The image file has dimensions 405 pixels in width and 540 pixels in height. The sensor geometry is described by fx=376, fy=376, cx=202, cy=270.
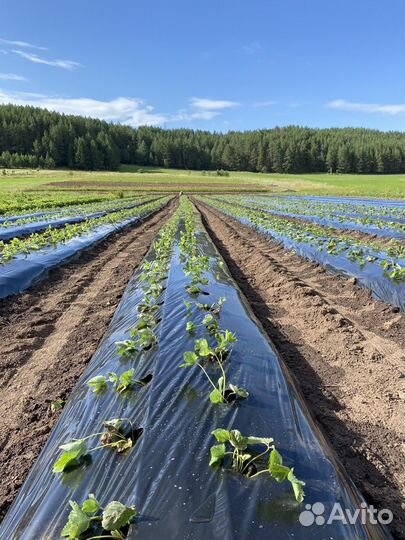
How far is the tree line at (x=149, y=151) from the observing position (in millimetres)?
88919

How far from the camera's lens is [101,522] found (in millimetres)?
1957

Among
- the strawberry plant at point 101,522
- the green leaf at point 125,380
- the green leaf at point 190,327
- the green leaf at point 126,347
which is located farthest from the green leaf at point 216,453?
the green leaf at point 190,327

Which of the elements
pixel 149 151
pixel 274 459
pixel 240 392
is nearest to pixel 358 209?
pixel 240 392

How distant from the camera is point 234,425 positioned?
9.22ft

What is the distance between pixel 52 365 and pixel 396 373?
14.9ft

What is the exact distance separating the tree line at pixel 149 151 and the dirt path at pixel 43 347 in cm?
8462

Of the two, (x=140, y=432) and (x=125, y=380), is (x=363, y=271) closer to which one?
(x=125, y=380)

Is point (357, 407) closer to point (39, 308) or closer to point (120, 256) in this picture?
point (39, 308)

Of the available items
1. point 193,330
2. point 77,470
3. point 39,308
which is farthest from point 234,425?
point 39,308

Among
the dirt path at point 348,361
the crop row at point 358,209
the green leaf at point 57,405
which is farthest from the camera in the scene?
the crop row at point 358,209

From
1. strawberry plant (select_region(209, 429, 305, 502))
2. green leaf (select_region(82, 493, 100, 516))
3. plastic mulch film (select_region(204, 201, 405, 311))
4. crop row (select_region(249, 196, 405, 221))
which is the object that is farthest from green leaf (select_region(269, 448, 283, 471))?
crop row (select_region(249, 196, 405, 221))

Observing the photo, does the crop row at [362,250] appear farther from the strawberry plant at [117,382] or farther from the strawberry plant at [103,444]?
the strawberry plant at [103,444]

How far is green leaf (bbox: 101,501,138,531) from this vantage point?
→ 1861 mm

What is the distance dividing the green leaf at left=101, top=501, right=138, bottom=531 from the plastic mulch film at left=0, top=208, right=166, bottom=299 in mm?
6674
